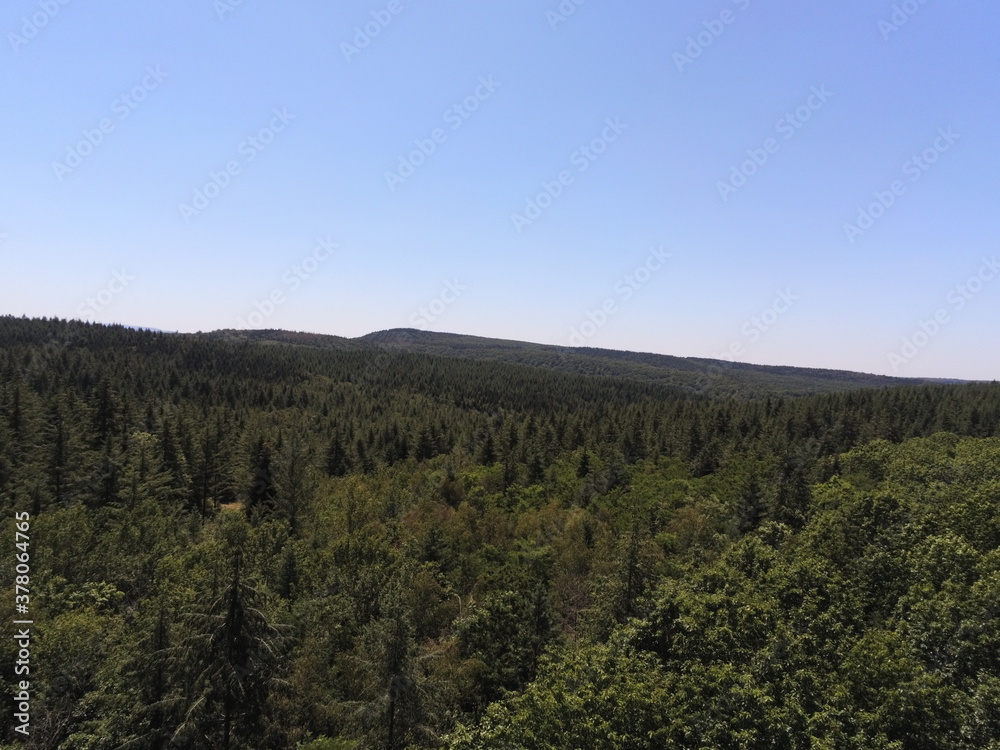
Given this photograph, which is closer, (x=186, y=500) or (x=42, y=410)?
(x=186, y=500)

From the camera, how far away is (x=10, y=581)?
2847 cm

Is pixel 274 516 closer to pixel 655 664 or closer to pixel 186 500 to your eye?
pixel 186 500

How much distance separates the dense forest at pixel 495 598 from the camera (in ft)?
54.5

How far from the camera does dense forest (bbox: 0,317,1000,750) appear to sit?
16.6 meters

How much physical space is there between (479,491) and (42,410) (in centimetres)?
5841

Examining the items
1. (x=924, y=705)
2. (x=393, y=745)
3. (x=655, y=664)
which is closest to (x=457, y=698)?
(x=393, y=745)

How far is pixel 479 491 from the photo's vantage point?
68.9 m

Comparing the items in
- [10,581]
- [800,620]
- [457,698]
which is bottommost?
[457,698]

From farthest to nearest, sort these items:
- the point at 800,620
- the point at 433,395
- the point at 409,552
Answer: the point at 433,395, the point at 409,552, the point at 800,620

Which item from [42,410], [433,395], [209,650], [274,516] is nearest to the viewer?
[209,650]

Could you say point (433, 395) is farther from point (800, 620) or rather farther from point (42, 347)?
point (800, 620)

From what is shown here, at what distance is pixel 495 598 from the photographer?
32.3m

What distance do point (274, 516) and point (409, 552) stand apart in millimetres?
16138

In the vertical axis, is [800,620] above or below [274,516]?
above
